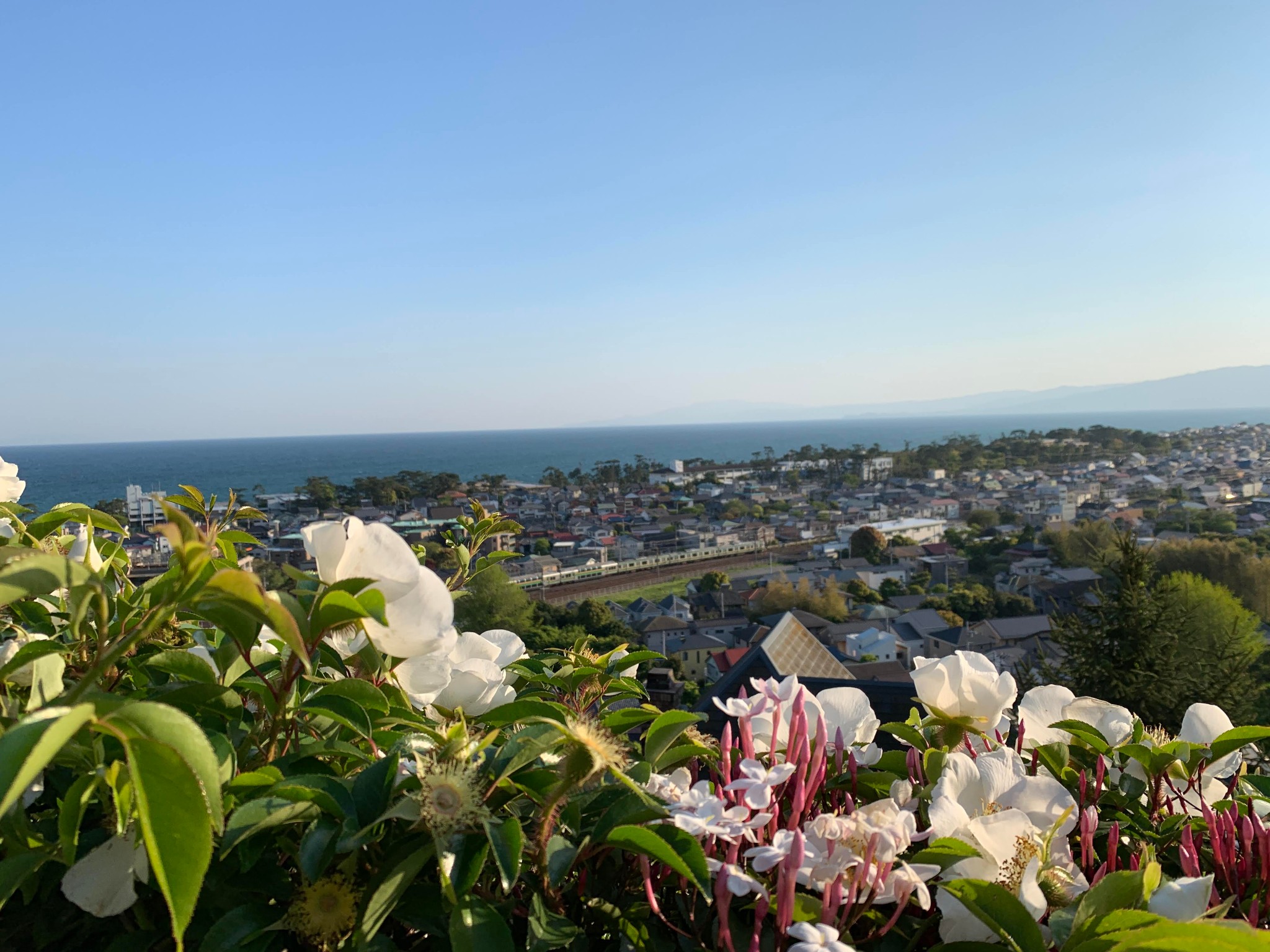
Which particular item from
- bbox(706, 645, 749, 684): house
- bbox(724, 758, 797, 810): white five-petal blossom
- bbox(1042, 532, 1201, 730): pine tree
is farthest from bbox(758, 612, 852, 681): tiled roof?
bbox(706, 645, 749, 684): house

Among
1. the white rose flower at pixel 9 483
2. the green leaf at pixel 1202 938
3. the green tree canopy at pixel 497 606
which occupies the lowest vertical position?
the green tree canopy at pixel 497 606

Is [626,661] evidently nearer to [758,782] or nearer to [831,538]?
[758,782]

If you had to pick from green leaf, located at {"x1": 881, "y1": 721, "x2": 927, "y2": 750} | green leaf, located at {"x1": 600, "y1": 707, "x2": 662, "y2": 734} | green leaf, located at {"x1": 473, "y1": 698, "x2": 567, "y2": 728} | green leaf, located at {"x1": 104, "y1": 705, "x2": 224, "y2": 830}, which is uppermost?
green leaf, located at {"x1": 104, "y1": 705, "x2": 224, "y2": 830}

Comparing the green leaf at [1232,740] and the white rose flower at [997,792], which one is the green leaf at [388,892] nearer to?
the white rose flower at [997,792]

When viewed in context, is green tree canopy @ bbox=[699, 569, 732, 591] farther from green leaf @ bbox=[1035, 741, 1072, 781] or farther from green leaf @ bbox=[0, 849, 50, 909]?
green leaf @ bbox=[0, 849, 50, 909]

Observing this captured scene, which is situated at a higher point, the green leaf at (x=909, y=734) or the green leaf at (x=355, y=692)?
the green leaf at (x=355, y=692)

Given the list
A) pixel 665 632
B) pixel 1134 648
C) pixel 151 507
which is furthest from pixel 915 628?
pixel 151 507

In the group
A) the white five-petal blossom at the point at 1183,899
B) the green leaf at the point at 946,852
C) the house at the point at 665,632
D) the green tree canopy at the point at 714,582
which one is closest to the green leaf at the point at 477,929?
the green leaf at the point at 946,852
